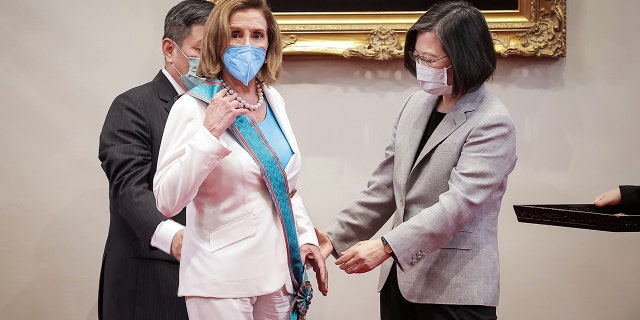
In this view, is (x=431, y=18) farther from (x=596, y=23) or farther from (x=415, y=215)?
(x=596, y=23)

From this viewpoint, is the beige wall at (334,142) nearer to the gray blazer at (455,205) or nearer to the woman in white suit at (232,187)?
the gray blazer at (455,205)

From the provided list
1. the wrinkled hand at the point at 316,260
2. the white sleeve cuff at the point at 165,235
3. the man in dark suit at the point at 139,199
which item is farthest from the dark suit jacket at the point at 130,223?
the wrinkled hand at the point at 316,260

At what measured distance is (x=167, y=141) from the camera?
193 centimetres

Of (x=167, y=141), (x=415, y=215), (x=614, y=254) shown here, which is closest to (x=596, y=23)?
(x=614, y=254)

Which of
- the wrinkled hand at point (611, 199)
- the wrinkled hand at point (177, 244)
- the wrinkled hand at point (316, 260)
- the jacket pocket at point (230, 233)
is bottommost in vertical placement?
the wrinkled hand at point (611, 199)

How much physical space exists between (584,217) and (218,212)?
1173 mm

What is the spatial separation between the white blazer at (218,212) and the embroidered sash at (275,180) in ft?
0.07

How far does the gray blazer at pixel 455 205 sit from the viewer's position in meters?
2.33

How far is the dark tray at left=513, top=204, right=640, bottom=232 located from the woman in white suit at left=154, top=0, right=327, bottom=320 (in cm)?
84

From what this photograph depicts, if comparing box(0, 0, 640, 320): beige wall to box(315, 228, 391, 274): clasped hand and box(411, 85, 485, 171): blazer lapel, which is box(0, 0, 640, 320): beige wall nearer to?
box(411, 85, 485, 171): blazer lapel

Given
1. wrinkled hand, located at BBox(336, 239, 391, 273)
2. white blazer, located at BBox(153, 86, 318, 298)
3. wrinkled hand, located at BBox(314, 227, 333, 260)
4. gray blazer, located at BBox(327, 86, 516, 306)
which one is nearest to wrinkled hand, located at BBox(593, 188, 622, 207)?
gray blazer, located at BBox(327, 86, 516, 306)

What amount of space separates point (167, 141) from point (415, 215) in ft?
2.86

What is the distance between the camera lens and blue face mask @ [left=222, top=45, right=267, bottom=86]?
6.57 ft

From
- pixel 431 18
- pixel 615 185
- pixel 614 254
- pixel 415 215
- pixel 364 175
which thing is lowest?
pixel 614 254
